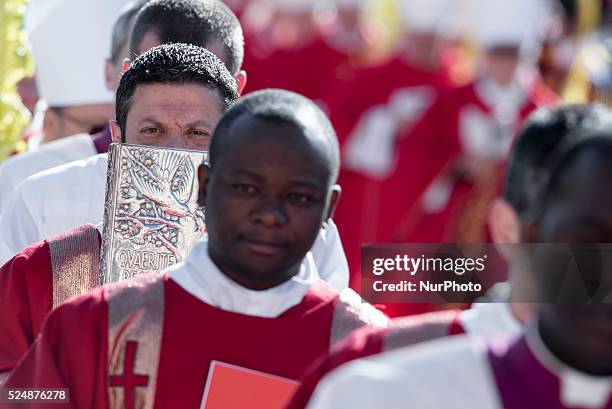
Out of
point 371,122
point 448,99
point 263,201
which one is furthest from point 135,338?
point 371,122

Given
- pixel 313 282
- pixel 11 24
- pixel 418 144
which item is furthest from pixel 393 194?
pixel 313 282

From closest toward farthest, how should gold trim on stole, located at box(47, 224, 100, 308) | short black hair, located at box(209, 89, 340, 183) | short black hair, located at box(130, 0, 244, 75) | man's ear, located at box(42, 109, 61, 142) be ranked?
short black hair, located at box(209, 89, 340, 183) < gold trim on stole, located at box(47, 224, 100, 308) < short black hair, located at box(130, 0, 244, 75) < man's ear, located at box(42, 109, 61, 142)

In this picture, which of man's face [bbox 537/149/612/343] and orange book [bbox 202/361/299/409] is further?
orange book [bbox 202/361/299/409]

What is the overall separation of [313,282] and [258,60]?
8.18 m

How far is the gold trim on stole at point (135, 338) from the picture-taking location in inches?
134

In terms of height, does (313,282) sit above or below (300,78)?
above

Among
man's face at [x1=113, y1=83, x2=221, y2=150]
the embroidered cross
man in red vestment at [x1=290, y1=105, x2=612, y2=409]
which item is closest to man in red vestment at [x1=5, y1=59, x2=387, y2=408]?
the embroidered cross

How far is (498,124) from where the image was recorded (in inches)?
348

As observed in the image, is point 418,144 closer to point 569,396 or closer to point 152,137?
point 152,137

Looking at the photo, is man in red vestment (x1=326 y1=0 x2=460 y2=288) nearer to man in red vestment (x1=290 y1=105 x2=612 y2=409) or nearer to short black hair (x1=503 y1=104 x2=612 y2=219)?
man in red vestment (x1=290 y1=105 x2=612 y2=409)

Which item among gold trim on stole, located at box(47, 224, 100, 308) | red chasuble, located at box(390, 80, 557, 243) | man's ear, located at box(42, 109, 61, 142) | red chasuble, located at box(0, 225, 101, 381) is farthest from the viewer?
red chasuble, located at box(390, 80, 557, 243)

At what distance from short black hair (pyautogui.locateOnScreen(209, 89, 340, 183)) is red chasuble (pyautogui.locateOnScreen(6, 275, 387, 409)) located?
28 cm

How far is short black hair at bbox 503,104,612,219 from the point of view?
9.83ft

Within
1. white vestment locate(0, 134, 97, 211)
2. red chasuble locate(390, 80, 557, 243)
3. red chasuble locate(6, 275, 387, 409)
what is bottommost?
red chasuble locate(390, 80, 557, 243)
